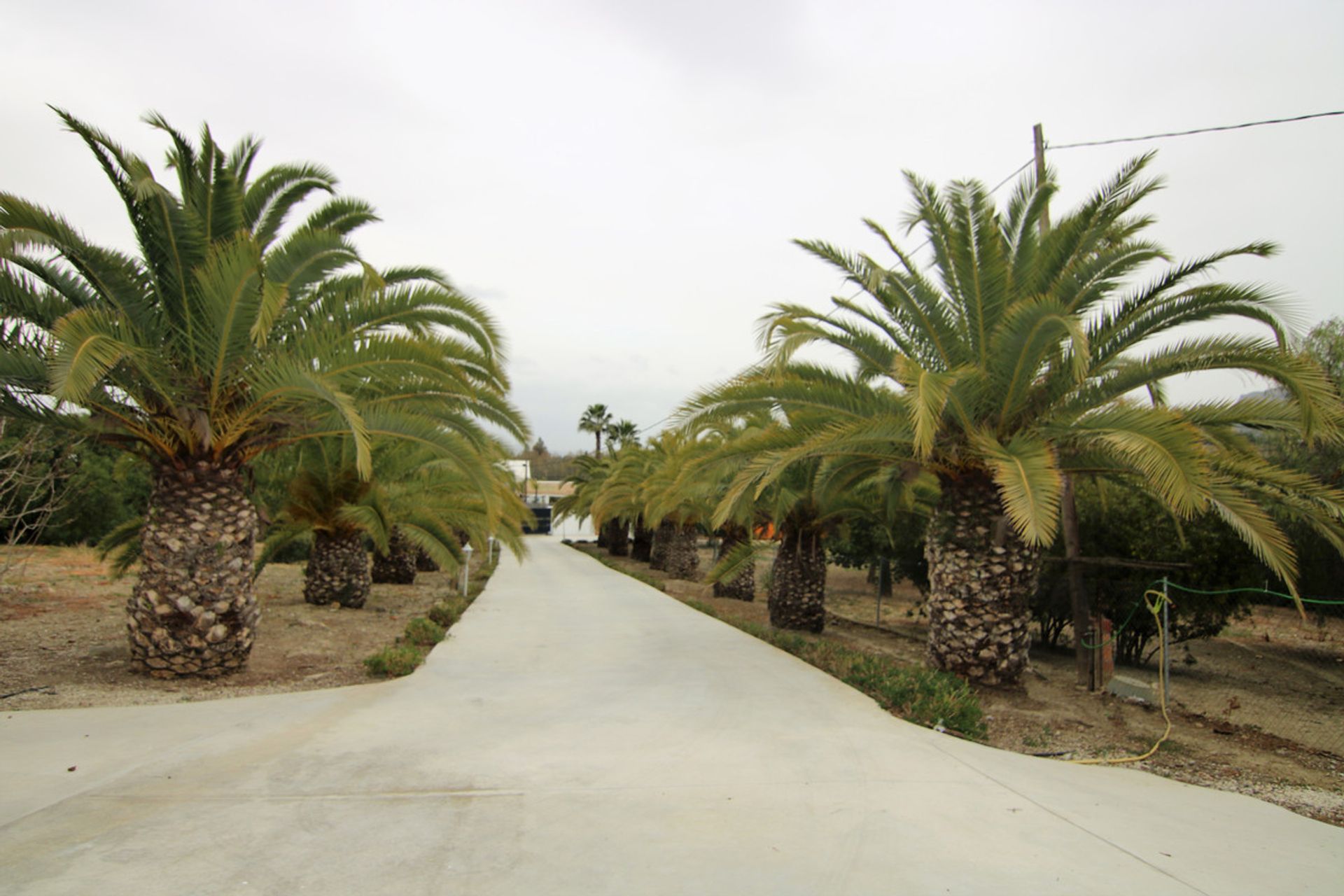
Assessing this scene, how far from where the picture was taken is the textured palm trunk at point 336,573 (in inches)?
538

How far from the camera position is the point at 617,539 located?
36.4 meters

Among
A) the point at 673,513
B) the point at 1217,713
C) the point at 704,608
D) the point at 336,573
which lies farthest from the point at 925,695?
the point at 673,513

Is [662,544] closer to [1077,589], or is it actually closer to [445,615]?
[445,615]

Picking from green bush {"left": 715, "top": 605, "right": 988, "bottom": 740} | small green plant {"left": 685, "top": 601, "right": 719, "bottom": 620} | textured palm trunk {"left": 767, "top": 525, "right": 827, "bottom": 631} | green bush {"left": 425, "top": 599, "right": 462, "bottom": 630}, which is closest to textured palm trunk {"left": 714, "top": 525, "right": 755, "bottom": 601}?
small green plant {"left": 685, "top": 601, "right": 719, "bottom": 620}

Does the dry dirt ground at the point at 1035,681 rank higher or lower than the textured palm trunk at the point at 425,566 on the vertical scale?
lower

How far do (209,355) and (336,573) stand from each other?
700 cm

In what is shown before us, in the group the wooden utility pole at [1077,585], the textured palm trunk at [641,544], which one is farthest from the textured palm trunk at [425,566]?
the wooden utility pole at [1077,585]

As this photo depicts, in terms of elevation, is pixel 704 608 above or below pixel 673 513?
below

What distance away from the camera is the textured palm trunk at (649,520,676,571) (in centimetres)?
2508

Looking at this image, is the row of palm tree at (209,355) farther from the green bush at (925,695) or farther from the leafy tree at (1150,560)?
the leafy tree at (1150,560)

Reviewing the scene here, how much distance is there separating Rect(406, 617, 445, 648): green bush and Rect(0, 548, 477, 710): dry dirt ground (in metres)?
0.41

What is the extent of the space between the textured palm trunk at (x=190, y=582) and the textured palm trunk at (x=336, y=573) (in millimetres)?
5668

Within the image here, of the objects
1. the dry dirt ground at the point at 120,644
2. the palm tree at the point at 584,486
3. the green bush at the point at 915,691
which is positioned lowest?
A: the dry dirt ground at the point at 120,644

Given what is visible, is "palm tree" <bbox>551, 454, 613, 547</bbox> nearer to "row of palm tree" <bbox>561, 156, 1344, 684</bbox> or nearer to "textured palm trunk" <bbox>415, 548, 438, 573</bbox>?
"textured palm trunk" <bbox>415, 548, 438, 573</bbox>
